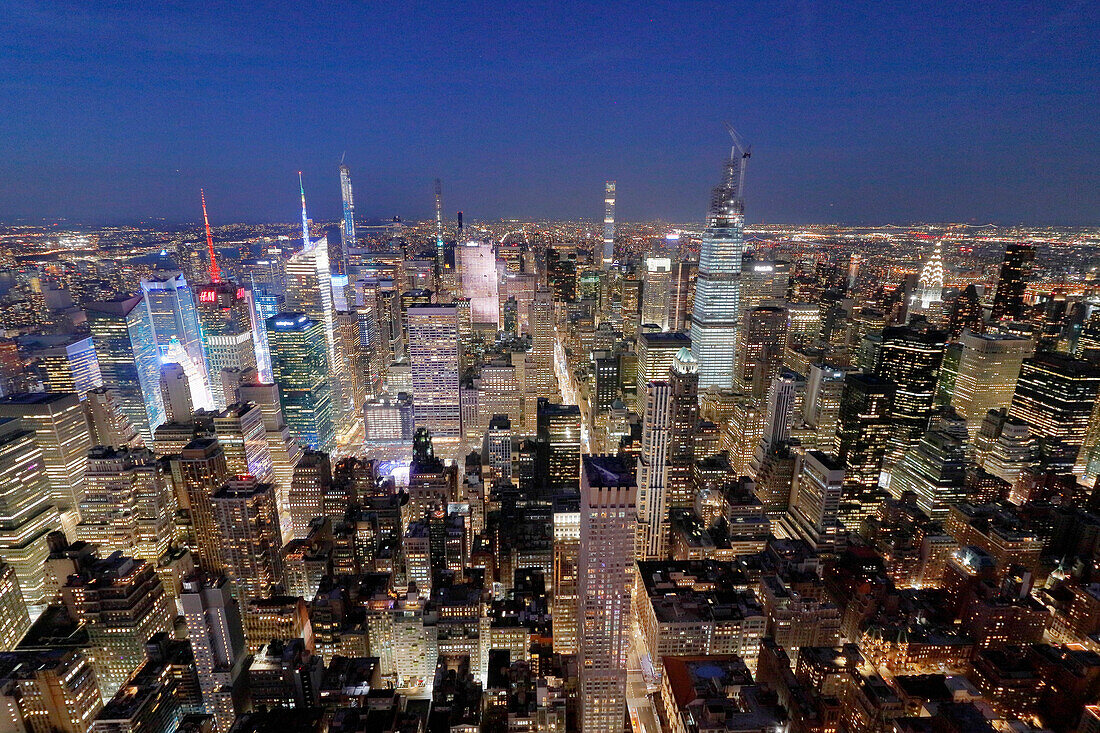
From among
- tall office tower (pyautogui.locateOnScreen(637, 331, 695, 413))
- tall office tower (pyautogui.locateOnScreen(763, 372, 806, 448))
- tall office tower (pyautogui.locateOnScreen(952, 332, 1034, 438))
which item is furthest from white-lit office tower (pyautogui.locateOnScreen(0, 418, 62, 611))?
tall office tower (pyautogui.locateOnScreen(952, 332, 1034, 438))

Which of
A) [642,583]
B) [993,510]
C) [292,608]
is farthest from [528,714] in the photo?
[993,510]

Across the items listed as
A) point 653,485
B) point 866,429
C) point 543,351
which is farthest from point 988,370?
point 543,351

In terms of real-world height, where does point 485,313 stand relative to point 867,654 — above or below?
above

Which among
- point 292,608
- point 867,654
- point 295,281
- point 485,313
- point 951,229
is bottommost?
point 867,654

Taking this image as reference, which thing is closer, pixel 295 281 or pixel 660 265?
pixel 295 281

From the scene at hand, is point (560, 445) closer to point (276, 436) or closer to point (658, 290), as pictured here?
point (276, 436)

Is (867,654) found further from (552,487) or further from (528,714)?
(552,487)
